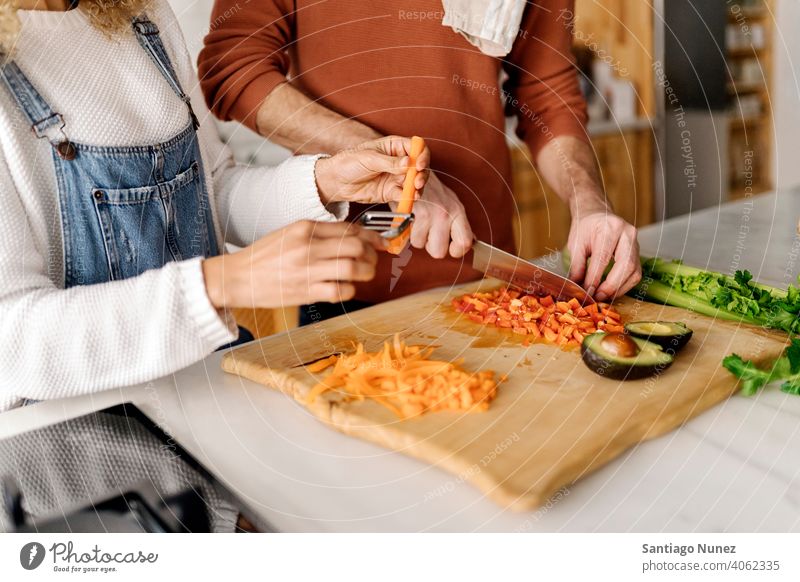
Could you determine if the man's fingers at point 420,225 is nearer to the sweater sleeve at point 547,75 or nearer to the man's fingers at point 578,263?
the man's fingers at point 578,263

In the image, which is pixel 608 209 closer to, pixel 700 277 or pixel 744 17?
pixel 700 277

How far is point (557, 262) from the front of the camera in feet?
4.38

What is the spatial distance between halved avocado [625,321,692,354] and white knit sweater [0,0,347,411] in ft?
1.58

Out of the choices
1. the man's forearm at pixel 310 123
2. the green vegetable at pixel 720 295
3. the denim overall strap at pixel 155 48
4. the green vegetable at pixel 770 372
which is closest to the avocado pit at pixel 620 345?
the green vegetable at pixel 770 372

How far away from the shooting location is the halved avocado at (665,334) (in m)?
0.85

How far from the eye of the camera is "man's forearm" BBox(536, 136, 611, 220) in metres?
1.18

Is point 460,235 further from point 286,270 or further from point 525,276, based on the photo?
point 286,270

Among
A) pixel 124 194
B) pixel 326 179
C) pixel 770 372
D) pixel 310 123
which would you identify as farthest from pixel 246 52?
pixel 770 372

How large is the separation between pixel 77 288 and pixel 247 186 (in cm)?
37

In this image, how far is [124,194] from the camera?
870mm

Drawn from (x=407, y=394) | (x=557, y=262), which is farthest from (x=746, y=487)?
(x=557, y=262)

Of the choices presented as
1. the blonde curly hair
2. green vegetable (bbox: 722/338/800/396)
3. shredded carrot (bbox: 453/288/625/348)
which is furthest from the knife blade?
the blonde curly hair

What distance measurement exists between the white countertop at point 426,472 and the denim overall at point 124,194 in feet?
0.54

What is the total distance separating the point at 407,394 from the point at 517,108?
0.74 meters
